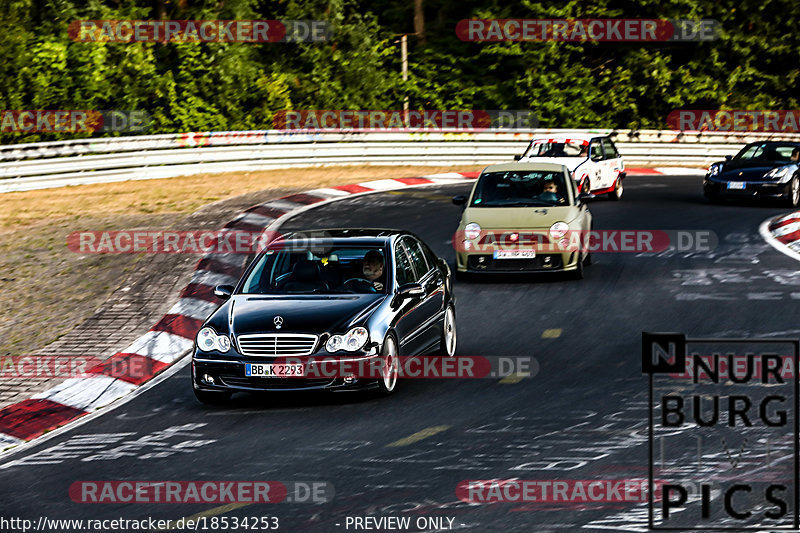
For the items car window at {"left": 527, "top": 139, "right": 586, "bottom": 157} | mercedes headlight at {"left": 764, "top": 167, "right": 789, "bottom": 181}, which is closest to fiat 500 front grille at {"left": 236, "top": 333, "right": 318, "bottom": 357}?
car window at {"left": 527, "top": 139, "right": 586, "bottom": 157}

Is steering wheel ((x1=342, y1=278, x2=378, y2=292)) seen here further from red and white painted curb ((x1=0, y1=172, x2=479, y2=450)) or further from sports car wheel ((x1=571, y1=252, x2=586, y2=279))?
sports car wheel ((x1=571, y1=252, x2=586, y2=279))

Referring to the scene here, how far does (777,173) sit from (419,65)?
20408 mm

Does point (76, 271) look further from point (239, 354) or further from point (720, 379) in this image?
point (720, 379)

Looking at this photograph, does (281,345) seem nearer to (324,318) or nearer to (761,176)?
(324,318)

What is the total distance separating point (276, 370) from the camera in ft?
34.7

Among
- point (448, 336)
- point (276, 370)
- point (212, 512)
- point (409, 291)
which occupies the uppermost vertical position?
point (409, 291)

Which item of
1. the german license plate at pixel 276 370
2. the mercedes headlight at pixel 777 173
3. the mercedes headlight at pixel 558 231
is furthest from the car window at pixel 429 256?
the mercedes headlight at pixel 777 173

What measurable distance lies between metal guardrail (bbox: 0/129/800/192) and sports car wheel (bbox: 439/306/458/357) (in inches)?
589

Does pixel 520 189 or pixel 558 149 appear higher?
pixel 558 149

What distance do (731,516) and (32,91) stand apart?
94.6ft

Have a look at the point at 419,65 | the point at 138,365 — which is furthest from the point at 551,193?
the point at 419,65

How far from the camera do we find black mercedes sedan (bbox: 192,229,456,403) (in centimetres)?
1063

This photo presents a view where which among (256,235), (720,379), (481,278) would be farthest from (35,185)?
(720,379)

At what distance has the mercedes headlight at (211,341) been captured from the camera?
10.8 meters
